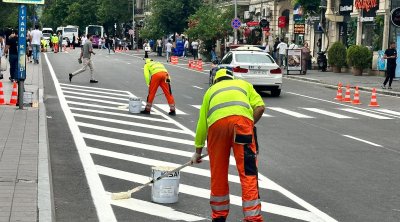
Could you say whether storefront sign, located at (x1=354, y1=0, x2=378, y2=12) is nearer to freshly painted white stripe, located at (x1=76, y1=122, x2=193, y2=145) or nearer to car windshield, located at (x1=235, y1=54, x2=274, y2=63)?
car windshield, located at (x1=235, y1=54, x2=274, y2=63)

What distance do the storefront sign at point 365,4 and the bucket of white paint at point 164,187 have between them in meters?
34.9

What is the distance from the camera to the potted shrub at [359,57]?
3941 centimetres

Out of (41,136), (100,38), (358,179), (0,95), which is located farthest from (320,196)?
(100,38)

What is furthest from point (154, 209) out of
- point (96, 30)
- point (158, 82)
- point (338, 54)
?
point (96, 30)

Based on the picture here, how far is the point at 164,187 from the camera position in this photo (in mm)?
9523

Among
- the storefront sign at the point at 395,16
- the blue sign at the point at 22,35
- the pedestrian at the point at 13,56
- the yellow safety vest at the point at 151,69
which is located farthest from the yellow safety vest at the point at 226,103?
the storefront sign at the point at 395,16

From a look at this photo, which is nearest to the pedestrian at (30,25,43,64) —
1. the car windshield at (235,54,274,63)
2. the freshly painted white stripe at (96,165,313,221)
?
the car windshield at (235,54,274,63)

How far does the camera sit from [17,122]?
1619cm

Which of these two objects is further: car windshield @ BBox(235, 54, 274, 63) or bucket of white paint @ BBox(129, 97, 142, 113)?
car windshield @ BBox(235, 54, 274, 63)

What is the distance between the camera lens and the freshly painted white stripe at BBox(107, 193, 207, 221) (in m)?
8.92

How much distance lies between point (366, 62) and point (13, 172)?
31499 mm

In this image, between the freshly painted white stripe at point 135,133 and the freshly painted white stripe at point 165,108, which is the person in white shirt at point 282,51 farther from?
the freshly painted white stripe at point 135,133

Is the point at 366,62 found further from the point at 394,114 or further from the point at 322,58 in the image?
the point at 394,114

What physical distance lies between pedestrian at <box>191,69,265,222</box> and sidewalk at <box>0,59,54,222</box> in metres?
1.71
